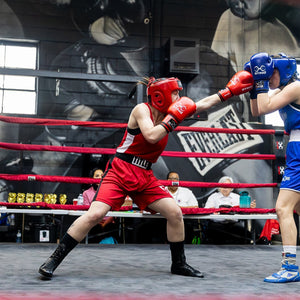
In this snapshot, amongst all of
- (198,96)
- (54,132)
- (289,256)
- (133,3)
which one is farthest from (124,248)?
(133,3)

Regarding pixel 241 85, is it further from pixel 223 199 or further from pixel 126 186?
pixel 223 199

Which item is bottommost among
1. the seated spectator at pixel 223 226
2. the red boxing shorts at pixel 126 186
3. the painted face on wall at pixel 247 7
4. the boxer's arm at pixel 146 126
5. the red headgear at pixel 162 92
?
the seated spectator at pixel 223 226

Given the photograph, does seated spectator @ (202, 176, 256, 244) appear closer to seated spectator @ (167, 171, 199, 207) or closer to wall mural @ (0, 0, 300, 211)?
seated spectator @ (167, 171, 199, 207)

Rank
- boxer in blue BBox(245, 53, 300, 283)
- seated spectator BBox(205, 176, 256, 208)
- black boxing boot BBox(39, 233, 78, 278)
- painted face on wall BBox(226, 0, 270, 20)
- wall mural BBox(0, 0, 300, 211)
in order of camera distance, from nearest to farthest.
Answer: black boxing boot BBox(39, 233, 78, 278) → boxer in blue BBox(245, 53, 300, 283) → seated spectator BBox(205, 176, 256, 208) → wall mural BBox(0, 0, 300, 211) → painted face on wall BBox(226, 0, 270, 20)

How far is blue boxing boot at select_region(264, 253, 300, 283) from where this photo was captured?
2162 millimetres

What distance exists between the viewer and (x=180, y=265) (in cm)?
235

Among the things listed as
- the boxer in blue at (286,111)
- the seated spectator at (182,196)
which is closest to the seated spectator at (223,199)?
the seated spectator at (182,196)

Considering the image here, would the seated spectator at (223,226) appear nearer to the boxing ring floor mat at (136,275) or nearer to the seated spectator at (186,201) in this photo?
the seated spectator at (186,201)

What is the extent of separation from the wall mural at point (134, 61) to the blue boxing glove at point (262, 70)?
4038mm

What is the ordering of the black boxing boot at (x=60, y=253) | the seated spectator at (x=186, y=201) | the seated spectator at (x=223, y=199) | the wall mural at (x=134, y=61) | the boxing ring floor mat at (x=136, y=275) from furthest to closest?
the wall mural at (x=134, y=61)
the seated spectator at (x=223, y=199)
the seated spectator at (x=186, y=201)
the black boxing boot at (x=60, y=253)
the boxing ring floor mat at (x=136, y=275)

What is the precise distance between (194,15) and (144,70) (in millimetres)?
1321

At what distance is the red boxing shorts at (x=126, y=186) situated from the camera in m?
2.30

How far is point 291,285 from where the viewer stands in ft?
6.90

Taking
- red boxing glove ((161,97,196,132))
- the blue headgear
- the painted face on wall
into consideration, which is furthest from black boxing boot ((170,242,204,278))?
the painted face on wall
